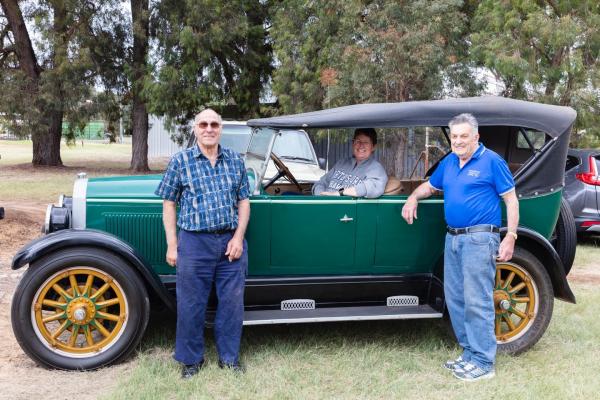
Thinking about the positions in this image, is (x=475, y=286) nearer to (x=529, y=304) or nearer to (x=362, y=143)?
(x=529, y=304)

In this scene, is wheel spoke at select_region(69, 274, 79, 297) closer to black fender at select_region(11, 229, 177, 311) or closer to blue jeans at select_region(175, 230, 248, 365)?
black fender at select_region(11, 229, 177, 311)

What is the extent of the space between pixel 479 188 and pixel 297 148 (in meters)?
5.64

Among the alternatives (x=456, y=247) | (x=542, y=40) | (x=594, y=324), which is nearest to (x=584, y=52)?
(x=542, y=40)

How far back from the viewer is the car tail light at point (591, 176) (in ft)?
27.5

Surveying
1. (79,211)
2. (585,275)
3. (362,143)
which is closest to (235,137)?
(362,143)

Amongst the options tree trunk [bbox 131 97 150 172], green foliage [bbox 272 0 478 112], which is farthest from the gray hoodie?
tree trunk [bbox 131 97 150 172]

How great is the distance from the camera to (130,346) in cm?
398

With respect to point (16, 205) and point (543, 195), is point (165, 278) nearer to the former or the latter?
point (543, 195)

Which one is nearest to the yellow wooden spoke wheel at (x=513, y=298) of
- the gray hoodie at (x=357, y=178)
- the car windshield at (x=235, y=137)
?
the gray hoodie at (x=357, y=178)

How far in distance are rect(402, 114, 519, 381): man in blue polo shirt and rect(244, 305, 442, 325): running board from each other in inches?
17.0

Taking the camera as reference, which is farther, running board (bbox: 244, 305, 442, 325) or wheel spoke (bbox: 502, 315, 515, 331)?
wheel spoke (bbox: 502, 315, 515, 331)

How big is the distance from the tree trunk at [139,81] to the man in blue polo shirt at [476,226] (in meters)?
16.4

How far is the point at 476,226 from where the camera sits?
3861 millimetres

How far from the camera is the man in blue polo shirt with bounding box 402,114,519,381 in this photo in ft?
12.6
